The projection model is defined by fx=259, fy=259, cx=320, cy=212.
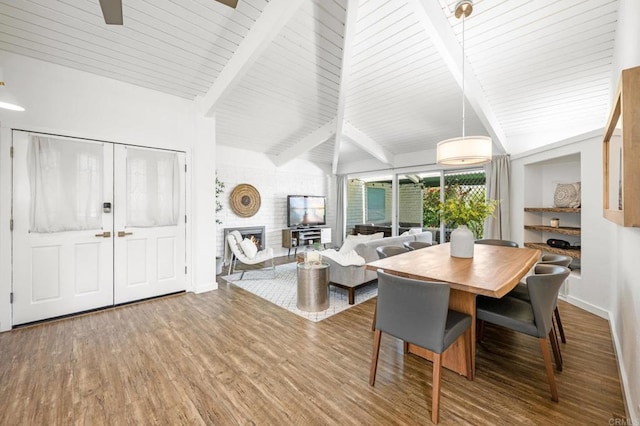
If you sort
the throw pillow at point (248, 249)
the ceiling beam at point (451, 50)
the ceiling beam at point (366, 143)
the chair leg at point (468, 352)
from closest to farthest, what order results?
the chair leg at point (468, 352) → the ceiling beam at point (451, 50) → the throw pillow at point (248, 249) → the ceiling beam at point (366, 143)

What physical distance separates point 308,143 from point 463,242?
13.9 feet

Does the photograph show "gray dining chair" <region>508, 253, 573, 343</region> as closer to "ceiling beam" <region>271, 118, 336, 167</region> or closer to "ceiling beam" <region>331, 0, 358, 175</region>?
"ceiling beam" <region>331, 0, 358, 175</region>

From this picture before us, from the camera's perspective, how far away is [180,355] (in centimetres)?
229

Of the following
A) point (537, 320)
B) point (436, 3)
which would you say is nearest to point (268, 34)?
point (436, 3)

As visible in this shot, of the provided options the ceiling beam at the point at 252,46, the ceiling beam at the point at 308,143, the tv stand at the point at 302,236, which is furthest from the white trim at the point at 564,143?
the tv stand at the point at 302,236

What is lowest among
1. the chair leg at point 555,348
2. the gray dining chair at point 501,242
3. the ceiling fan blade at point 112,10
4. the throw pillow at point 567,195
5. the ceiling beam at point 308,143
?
the chair leg at point 555,348

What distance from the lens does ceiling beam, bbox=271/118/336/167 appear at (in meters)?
5.46

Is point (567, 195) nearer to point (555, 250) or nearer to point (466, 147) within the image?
point (555, 250)

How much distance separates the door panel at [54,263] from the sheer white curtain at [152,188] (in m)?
0.23

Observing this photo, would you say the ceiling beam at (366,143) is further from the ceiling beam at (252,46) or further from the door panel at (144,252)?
the door panel at (144,252)

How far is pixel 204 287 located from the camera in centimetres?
396

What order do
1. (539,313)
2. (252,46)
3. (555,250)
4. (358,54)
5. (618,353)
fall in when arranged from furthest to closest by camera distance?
(555,250), (358,54), (252,46), (618,353), (539,313)

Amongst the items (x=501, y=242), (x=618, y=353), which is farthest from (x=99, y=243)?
(x=618, y=353)

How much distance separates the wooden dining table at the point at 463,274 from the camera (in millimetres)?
1656
